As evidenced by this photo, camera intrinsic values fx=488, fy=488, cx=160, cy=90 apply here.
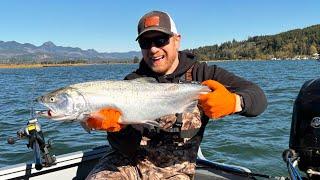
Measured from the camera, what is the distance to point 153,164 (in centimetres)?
463

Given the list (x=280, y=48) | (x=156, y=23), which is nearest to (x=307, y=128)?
(x=156, y=23)

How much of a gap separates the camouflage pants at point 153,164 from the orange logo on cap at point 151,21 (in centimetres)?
112

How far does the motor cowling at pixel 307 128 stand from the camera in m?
4.60

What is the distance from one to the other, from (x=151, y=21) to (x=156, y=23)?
51mm

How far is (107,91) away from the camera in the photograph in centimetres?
387

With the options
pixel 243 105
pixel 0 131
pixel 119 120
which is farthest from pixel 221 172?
pixel 0 131

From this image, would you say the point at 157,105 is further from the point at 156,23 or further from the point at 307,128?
the point at 307,128

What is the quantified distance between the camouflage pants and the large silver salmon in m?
0.70

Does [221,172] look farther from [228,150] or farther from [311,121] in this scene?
[228,150]

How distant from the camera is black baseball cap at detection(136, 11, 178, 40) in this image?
4.44 meters

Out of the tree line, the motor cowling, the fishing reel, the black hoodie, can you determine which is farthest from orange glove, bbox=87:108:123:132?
the tree line

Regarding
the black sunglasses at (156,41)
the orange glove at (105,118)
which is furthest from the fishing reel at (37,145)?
the black sunglasses at (156,41)

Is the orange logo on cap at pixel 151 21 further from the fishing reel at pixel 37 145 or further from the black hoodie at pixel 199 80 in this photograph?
the fishing reel at pixel 37 145

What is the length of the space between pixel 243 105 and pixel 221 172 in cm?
150
